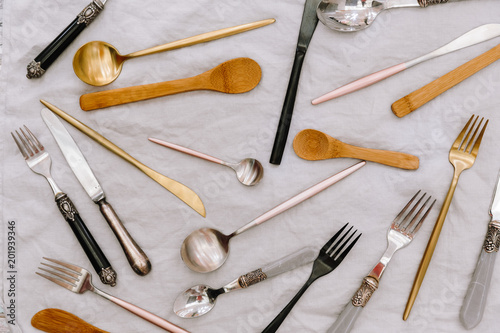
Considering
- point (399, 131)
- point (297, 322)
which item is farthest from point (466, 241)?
point (297, 322)

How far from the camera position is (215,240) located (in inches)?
31.5

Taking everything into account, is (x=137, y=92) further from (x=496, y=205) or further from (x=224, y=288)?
(x=496, y=205)

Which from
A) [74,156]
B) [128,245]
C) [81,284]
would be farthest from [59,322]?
[74,156]

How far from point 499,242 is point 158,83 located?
2.19ft

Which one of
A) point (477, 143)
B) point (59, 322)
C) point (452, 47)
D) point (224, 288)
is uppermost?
point (452, 47)

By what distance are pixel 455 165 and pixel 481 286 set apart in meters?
0.22

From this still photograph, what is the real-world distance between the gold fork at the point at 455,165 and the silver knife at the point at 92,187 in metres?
0.48

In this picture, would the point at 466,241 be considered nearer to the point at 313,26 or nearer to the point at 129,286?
the point at 313,26

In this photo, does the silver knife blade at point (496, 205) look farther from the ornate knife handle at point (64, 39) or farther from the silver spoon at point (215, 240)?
the ornate knife handle at point (64, 39)

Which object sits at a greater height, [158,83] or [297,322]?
[158,83]

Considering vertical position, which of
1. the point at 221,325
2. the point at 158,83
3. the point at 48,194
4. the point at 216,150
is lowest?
the point at 221,325

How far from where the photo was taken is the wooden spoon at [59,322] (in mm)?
795

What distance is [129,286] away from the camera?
810 mm

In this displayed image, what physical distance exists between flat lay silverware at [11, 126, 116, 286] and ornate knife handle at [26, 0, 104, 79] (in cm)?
11
